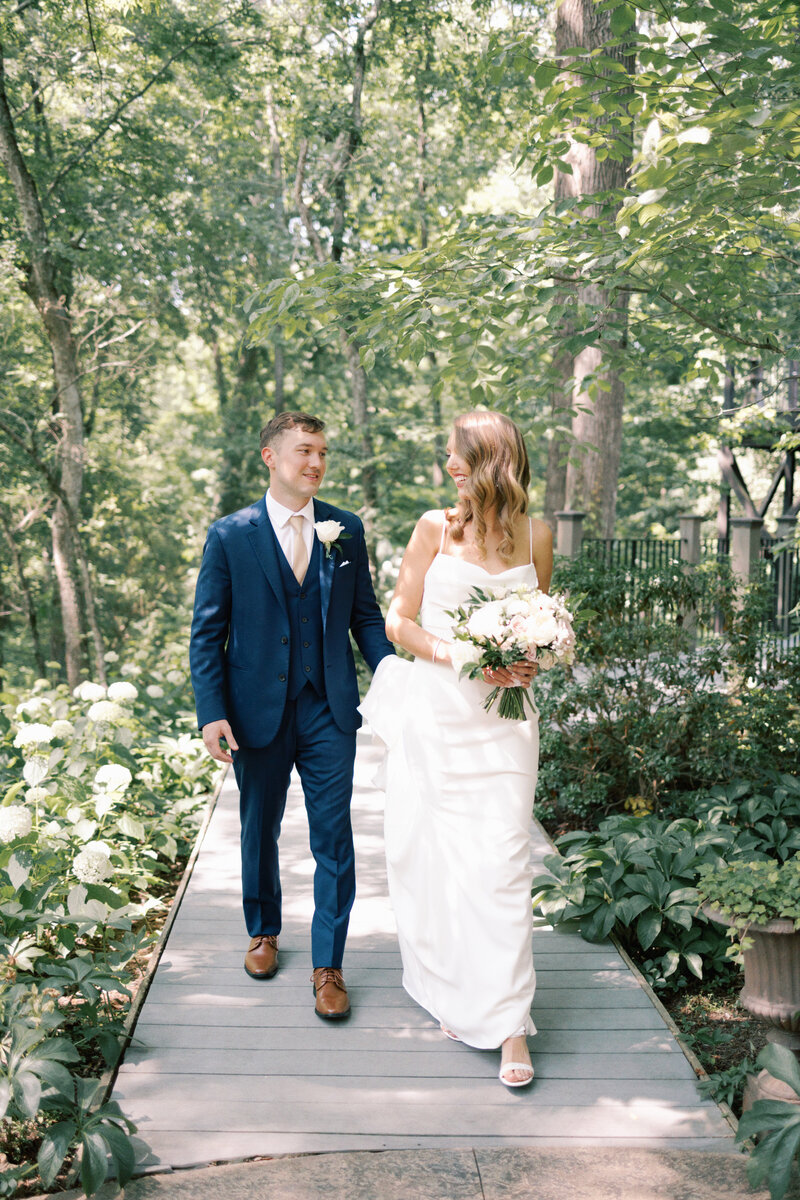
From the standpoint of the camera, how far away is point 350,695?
363 cm

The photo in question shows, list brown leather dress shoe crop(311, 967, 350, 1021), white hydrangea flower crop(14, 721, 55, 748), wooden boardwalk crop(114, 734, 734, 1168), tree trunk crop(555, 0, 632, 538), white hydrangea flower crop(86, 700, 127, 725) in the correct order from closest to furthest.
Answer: wooden boardwalk crop(114, 734, 734, 1168) → brown leather dress shoe crop(311, 967, 350, 1021) → white hydrangea flower crop(14, 721, 55, 748) → white hydrangea flower crop(86, 700, 127, 725) → tree trunk crop(555, 0, 632, 538)

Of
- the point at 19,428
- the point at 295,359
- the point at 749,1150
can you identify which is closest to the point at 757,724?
the point at 749,1150

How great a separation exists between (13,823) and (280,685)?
1.18 meters

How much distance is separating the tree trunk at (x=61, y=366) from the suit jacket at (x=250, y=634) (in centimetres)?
844

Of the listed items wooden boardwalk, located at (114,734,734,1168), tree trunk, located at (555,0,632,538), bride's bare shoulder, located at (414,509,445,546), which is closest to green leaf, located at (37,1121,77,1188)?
wooden boardwalk, located at (114,734,734,1168)

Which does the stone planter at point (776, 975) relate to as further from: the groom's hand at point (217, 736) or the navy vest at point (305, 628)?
the groom's hand at point (217, 736)

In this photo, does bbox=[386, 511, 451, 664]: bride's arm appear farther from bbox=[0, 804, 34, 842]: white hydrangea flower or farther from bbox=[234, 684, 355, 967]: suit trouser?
bbox=[0, 804, 34, 842]: white hydrangea flower

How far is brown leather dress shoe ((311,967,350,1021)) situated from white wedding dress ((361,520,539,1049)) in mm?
267

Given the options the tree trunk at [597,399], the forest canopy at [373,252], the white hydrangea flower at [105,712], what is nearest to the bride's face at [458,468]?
the forest canopy at [373,252]

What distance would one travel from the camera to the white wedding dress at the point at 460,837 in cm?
317

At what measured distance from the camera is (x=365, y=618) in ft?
12.5

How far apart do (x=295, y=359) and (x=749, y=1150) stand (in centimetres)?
1859

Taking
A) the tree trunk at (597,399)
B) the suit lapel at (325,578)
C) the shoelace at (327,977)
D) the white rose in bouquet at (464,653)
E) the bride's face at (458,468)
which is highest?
the tree trunk at (597,399)

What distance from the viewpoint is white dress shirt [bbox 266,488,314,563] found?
3619mm
